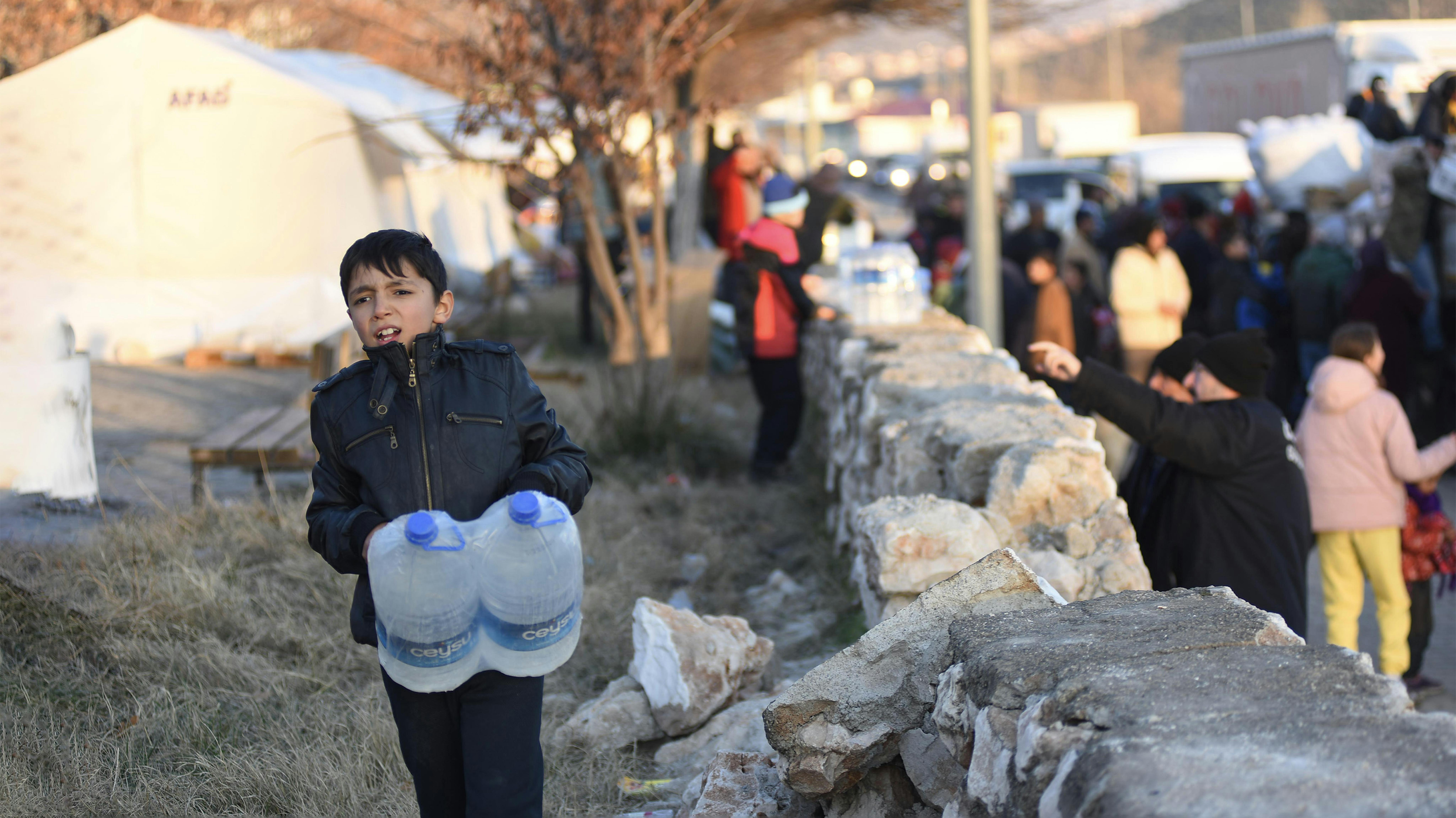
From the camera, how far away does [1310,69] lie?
15438 millimetres

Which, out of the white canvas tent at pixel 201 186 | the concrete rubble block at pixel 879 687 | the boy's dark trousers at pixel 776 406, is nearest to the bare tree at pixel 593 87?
the boy's dark trousers at pixel 776 406

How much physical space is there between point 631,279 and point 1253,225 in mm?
8132

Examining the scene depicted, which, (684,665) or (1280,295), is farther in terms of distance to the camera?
(1280,295)

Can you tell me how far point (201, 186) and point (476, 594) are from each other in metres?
9.71

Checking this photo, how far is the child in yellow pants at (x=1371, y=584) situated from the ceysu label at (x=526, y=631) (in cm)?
378

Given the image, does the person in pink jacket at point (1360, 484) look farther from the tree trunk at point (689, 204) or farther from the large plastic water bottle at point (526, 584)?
the tree trunk at point (689, 204)

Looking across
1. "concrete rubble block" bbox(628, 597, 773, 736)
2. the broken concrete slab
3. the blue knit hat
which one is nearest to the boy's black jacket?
"concrete rubble block" bbox(628, 597, 773, 736)

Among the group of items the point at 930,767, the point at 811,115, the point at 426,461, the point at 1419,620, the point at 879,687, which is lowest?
the point at 1419,620

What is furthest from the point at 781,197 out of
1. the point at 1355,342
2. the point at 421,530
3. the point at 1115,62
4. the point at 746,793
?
the point at 1115,62

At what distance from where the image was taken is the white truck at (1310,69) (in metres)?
12.1

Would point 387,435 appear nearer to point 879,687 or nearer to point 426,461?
point 426,461

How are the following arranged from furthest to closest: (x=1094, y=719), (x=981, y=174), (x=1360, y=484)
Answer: (x=981, y=174)
(x=1360, y=484)
(x=1094, y=719)

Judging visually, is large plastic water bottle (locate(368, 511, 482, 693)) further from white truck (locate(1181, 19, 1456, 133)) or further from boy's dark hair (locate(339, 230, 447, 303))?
white truck (locate(1181, 19, 1456, 133))

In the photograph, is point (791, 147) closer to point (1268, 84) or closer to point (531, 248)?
point (531, 248)
